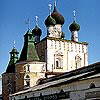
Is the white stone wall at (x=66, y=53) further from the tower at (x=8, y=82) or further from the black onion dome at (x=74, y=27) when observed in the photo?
the tower at (x=8, y=82)

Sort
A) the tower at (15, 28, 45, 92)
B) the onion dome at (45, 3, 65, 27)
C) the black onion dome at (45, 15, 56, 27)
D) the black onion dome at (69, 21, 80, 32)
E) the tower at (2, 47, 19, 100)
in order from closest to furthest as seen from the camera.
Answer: the tower at (15, 28, 45, 92) < the black onion dome at (45, 15, 56, 27) < the onion dome at (45, 3, 65, 27) < the black onion dome at (69, 21, 80, 32) < the tower at (2, 47, 19, 100)

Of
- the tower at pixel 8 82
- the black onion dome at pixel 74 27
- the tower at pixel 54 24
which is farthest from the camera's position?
the tower at pixel 8 82

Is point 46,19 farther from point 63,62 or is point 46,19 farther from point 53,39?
point 63,62

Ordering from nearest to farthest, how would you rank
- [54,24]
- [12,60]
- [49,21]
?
[49,21], [54,24], [12,60]

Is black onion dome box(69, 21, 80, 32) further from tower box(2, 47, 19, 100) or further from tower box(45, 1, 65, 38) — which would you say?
tower box(2, 47, 19, 100)

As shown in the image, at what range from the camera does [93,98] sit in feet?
57.1

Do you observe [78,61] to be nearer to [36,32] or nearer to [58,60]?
[58,60]

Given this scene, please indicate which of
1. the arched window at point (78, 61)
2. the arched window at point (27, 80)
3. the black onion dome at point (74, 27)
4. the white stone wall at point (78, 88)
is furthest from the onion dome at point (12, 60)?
the white stone wall at point (78, 88)

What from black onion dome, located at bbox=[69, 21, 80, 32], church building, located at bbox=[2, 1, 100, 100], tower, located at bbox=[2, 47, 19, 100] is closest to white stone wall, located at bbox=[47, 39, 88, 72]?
church building, located at bbox=[2, 1, 100, 100]

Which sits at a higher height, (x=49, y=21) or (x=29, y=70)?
(x=49, y=21)

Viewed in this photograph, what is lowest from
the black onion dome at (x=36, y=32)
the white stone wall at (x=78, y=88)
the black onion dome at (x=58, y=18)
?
the white stone wall at (x=78, y=88)

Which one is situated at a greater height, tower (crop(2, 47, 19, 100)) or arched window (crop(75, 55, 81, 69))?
arched window (crop(75, 55, 81, 69))

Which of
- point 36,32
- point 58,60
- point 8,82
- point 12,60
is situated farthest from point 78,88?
point 12,60

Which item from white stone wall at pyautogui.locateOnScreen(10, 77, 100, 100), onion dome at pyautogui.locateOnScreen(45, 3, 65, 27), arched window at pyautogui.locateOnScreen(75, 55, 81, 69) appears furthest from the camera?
arched window at pyautogui.locateOnScreen(75, 55, 81, 69)
